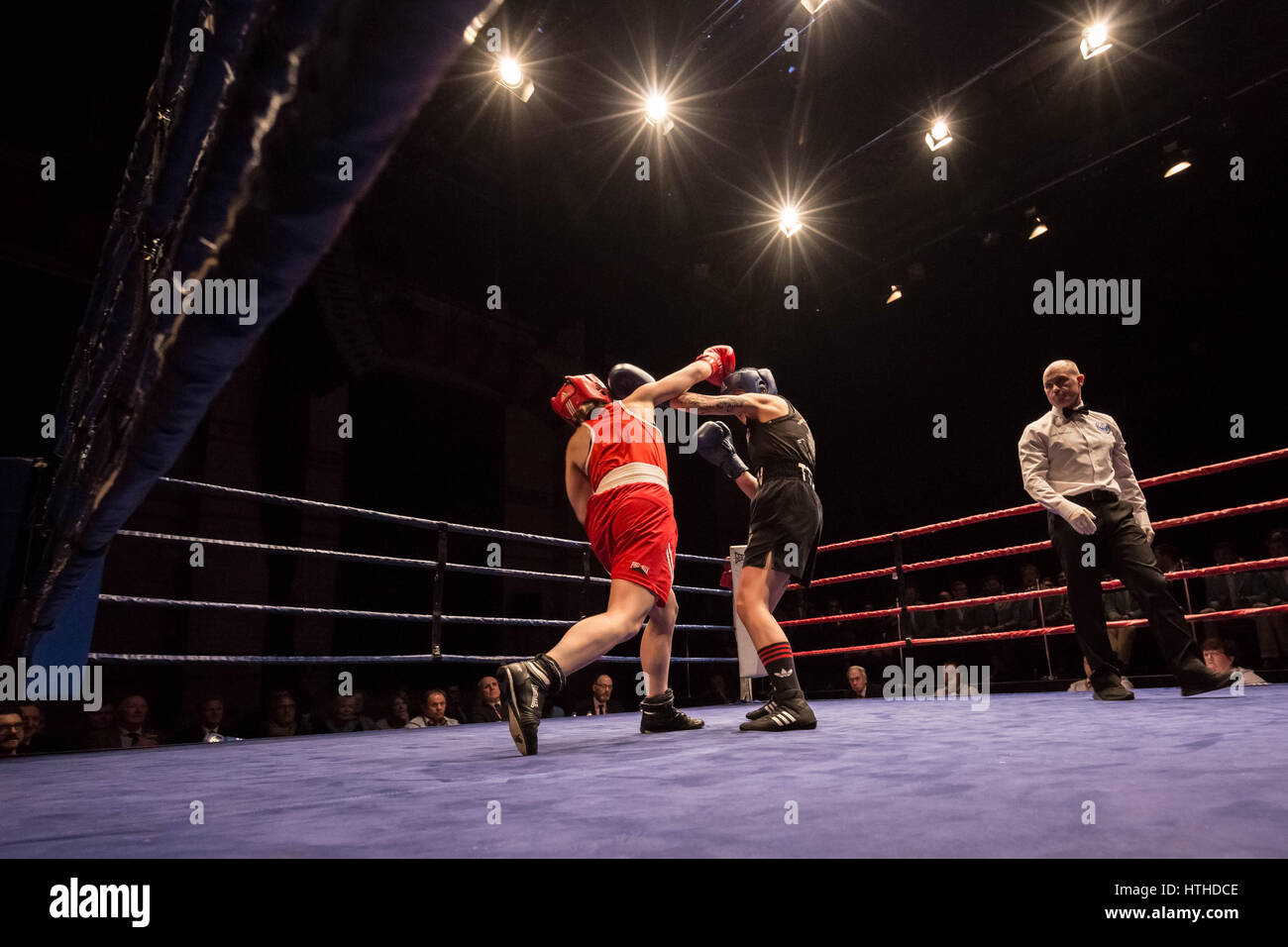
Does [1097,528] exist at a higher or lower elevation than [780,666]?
higher

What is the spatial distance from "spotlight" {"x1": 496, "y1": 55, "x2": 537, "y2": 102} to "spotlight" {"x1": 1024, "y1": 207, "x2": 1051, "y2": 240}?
Answer: 461 cm

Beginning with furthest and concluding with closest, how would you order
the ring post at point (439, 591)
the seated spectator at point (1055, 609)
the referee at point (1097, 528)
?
the seated spectator at point (1055, 609) → the ring post at point (439, 591) → the referee at point (1097, 528)

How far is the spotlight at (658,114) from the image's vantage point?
20.2 feet

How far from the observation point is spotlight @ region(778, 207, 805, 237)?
7.57 m

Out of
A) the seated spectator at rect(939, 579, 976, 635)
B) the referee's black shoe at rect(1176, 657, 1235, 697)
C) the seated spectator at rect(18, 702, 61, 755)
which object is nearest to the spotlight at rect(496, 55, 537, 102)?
the seated spectator at rect(18, 702, 61, 755)

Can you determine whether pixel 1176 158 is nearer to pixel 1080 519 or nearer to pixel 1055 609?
pixel 1055 609

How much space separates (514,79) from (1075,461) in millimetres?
4888

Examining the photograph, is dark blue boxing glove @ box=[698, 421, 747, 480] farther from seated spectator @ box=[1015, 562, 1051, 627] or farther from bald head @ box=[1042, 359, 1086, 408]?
seated spectator @ box=[1015, 562, 1051, 627]

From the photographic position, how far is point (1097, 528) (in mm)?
2863

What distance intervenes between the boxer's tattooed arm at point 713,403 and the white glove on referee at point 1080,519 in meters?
1.26

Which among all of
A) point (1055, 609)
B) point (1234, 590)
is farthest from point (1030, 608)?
point (1234, 590)

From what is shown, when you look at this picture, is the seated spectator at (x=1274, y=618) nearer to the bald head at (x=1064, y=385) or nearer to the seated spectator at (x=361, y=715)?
the bald head at (x=1064, y=385)

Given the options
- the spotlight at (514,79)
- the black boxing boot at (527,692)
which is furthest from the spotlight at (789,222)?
the black boxing boot at (527,692)
